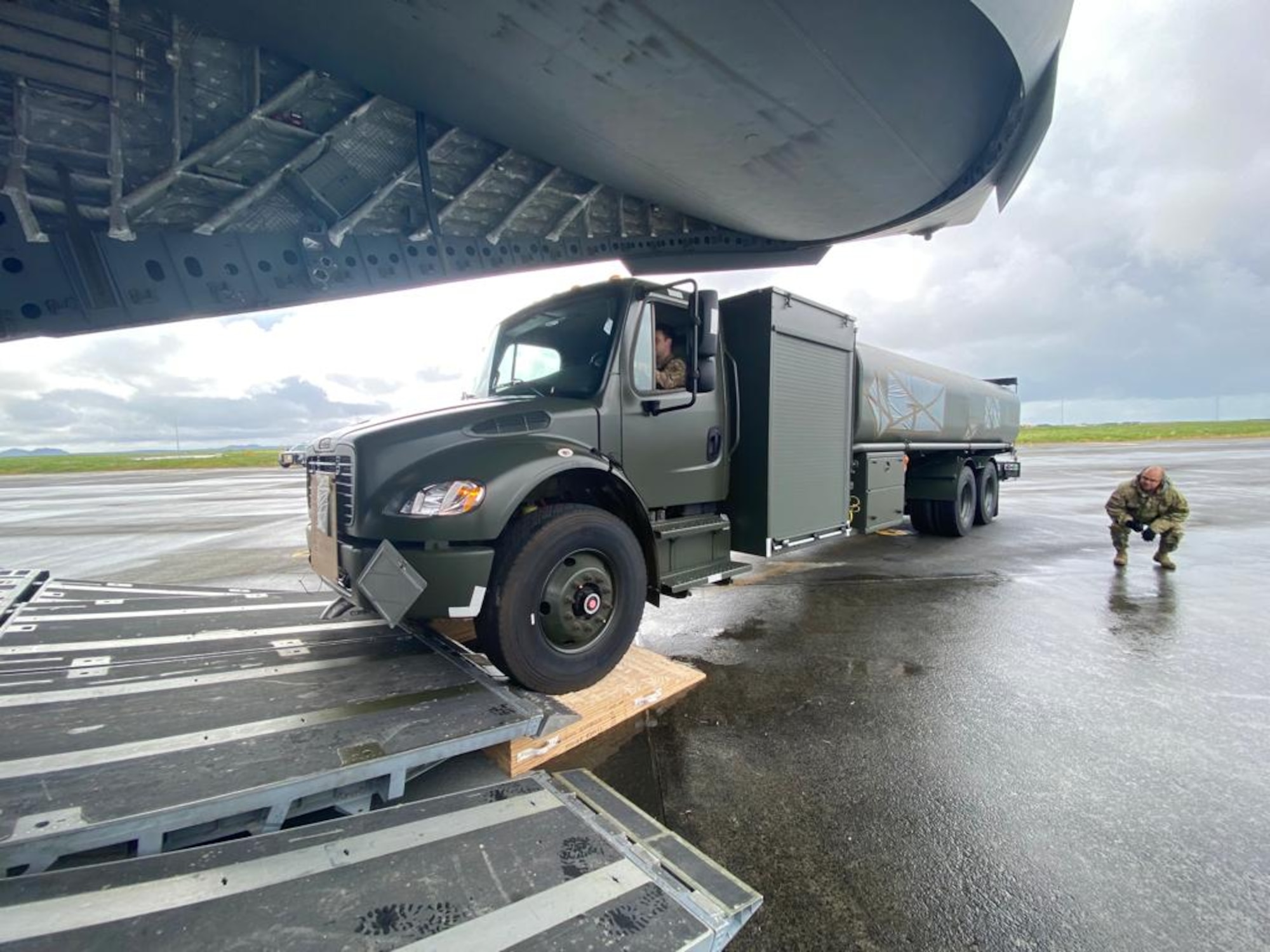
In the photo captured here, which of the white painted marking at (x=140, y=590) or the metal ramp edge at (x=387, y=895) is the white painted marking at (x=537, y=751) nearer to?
the metal ramp edge at (x=387, y=895)

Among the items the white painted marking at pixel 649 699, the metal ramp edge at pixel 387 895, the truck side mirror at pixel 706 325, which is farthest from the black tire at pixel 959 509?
the metal ramp edge at pixel 387 895

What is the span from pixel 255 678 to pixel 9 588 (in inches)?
112

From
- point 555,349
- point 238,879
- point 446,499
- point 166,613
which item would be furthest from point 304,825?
point 555,349

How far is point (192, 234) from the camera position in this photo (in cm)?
328

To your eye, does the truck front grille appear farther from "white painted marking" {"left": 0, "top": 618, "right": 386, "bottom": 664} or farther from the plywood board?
the plywood board

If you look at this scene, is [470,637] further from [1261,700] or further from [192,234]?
[1261,700]

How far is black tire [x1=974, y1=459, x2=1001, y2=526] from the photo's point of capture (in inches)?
368

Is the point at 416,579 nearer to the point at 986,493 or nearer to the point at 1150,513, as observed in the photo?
the point at 1150,513

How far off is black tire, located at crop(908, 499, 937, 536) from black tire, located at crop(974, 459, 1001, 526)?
3.43 feet

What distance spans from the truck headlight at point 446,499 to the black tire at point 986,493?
9008 millimetres

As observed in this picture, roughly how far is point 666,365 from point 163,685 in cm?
308

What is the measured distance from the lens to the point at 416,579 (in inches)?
100

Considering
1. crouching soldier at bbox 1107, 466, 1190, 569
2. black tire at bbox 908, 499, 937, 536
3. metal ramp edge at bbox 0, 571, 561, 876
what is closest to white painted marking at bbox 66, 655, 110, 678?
metal ramp edge at bbox 0, 571, 561, 876

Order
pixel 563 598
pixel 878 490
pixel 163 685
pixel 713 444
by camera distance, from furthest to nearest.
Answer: pixel 878 490, pixel 713 444, pixel 563 598, pixel 163 685
